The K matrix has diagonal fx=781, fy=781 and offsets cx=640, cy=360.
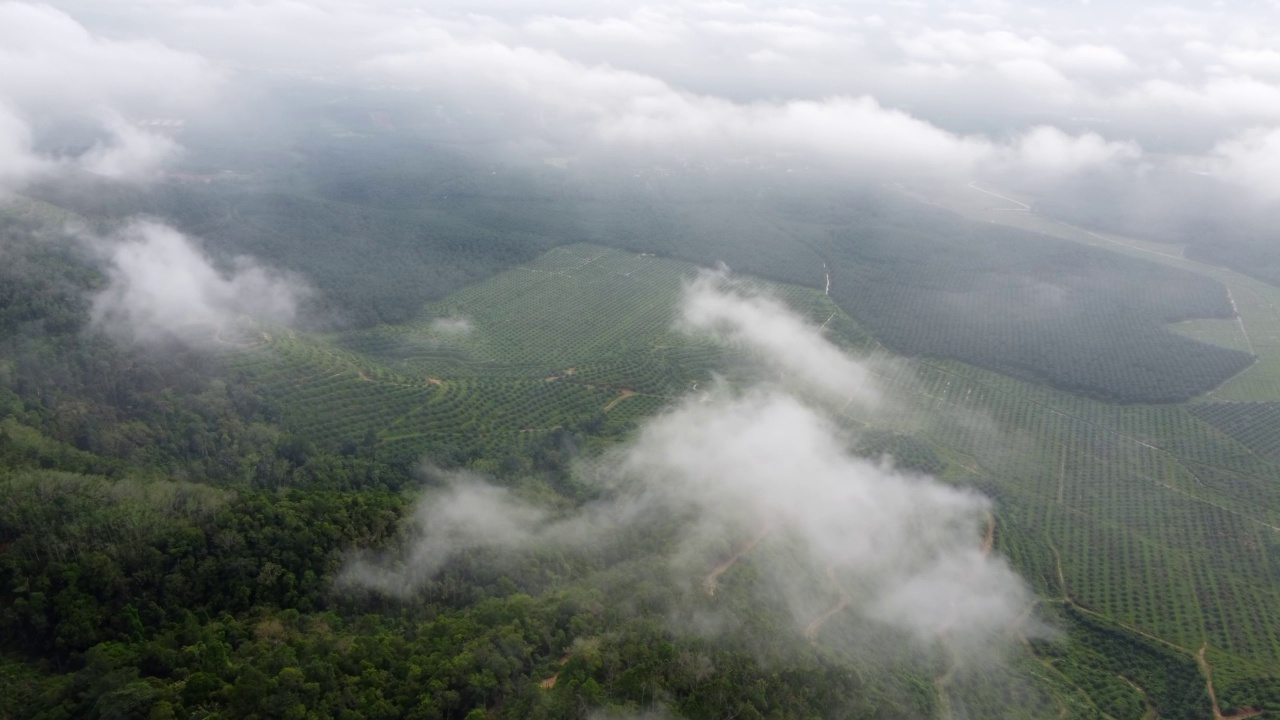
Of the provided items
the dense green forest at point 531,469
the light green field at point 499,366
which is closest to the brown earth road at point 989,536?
the dense green forest at point 531,469

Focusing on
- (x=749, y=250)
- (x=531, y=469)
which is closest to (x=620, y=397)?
(x=531, y=469)

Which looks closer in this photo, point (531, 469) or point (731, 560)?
point (731, 560)

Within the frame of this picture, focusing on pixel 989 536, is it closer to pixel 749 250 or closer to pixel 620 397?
pixel 620 397

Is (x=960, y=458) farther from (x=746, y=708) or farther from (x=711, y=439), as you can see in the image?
(x=746, y=708)

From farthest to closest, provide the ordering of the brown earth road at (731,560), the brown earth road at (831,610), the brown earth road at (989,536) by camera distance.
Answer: the brown earth road at (989,536) < the brown earth road at (731,560) < the brown earth road at (831,610)

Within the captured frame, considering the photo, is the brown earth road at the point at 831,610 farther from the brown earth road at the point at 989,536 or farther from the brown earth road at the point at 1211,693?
the brown earth road at the point at 1211,693

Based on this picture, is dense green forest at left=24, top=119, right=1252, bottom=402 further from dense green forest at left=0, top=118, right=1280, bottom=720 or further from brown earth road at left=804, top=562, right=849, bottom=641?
brown earth road at left=804, top=562, right=849, bottom=641

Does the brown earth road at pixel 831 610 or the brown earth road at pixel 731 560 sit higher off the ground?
the brown earth road at pixel 731 560

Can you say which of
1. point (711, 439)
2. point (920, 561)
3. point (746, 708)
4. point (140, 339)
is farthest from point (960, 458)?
point (140, 339)

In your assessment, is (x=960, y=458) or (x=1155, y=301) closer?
(x=960, y=458)
